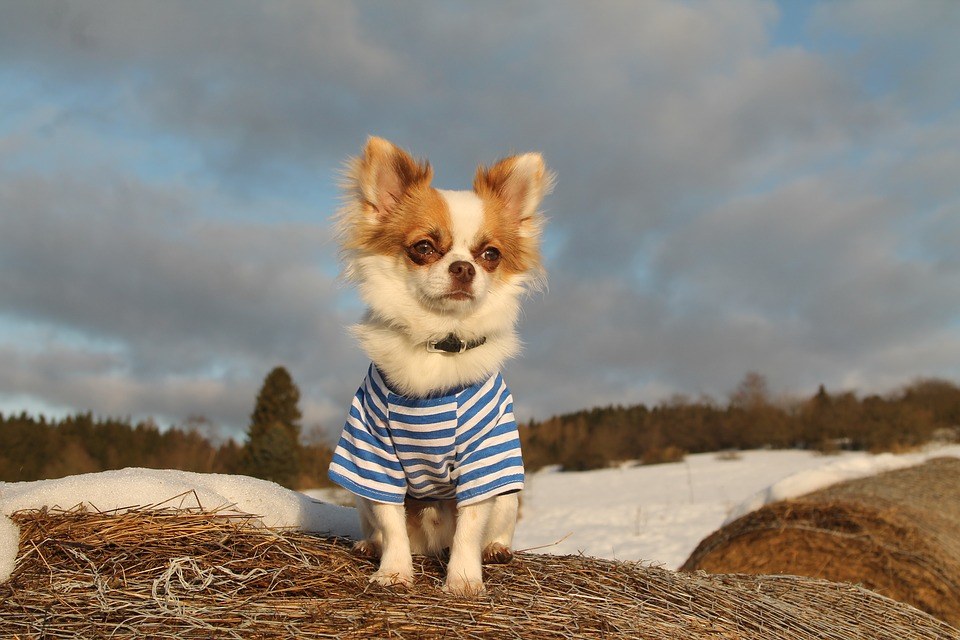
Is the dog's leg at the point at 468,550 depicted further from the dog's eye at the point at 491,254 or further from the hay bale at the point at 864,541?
the hay bale at the point at 864,541

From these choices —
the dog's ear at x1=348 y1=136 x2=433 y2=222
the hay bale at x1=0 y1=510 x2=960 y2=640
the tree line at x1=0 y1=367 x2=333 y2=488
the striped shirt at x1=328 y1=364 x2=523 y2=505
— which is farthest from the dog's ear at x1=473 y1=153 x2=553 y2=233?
the tree line at x1=0 y1=367 x2=333 y2=488

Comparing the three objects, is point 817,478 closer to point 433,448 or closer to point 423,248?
point 433,448

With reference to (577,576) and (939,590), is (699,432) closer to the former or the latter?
(939,590)

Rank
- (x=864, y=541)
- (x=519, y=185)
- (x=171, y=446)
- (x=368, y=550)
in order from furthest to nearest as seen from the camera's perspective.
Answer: (x=171, y=446) < (x=864, y=541) < (x=519, y=185) < (x=368, y=550)

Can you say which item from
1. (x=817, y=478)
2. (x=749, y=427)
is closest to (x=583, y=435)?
(x=749, y=427)

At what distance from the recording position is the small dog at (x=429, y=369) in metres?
3.49

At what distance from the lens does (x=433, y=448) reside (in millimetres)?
3482

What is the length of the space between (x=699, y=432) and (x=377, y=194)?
99.4ft

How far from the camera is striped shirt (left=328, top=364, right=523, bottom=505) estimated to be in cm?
348

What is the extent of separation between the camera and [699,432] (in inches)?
1270

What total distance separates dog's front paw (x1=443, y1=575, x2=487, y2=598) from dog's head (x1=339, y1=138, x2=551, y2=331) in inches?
43.0

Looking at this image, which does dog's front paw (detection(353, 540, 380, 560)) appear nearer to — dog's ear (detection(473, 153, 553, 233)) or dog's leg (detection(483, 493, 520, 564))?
dog's leg (detection(483, 493, 520, 564))

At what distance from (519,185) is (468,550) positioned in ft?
5.87

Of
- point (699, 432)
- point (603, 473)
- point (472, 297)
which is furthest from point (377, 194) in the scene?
point (699, 432)
